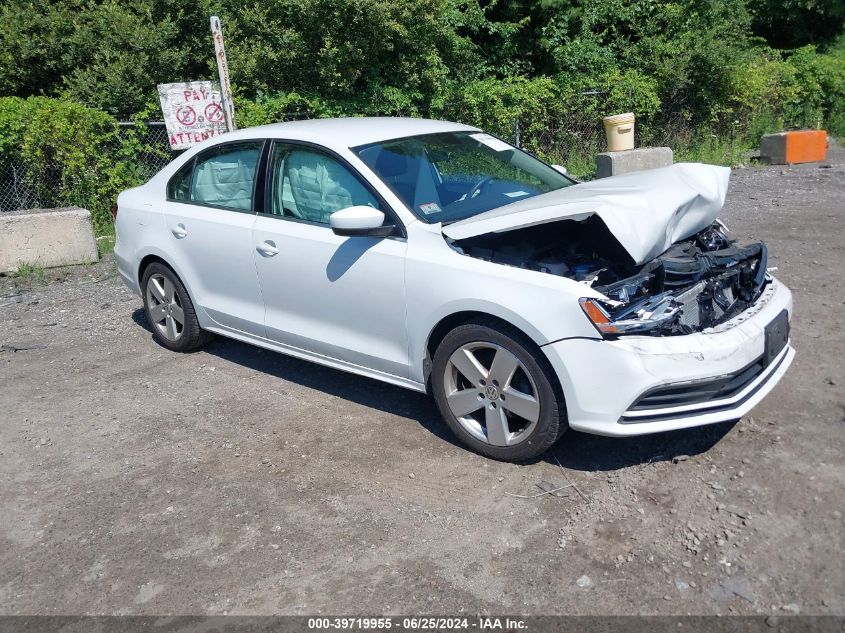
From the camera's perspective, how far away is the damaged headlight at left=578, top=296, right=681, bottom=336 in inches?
148

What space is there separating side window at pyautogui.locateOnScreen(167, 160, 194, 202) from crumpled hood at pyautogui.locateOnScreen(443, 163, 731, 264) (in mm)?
2499

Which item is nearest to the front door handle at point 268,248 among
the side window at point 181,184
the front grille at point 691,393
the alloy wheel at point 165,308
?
the side window at point 181,184

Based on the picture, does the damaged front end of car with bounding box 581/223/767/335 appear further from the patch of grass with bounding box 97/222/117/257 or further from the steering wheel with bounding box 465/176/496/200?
the patch of grass with bounding box 97/222/117/257

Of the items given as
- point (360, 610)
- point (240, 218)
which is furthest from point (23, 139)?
point (360, 610)

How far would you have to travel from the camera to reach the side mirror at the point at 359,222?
171 inches

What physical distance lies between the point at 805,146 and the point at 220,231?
488 inches

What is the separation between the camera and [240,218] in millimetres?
5332

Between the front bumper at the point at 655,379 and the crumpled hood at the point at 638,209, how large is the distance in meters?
0.55

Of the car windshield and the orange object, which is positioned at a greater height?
the car windshield

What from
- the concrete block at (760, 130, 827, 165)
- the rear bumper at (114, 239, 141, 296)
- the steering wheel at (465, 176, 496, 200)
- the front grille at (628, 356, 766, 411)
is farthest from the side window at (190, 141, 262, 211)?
the concrete block at (760, 130, 827, 165)

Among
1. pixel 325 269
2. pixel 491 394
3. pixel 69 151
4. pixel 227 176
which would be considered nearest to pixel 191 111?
pixel 69 151

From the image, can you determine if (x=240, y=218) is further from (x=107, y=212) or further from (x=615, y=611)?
(x=107, y=212)

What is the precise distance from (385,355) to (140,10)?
1151 centimetres

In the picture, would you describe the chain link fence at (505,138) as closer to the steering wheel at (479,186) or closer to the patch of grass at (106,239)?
the patch of grass at (106,239)
